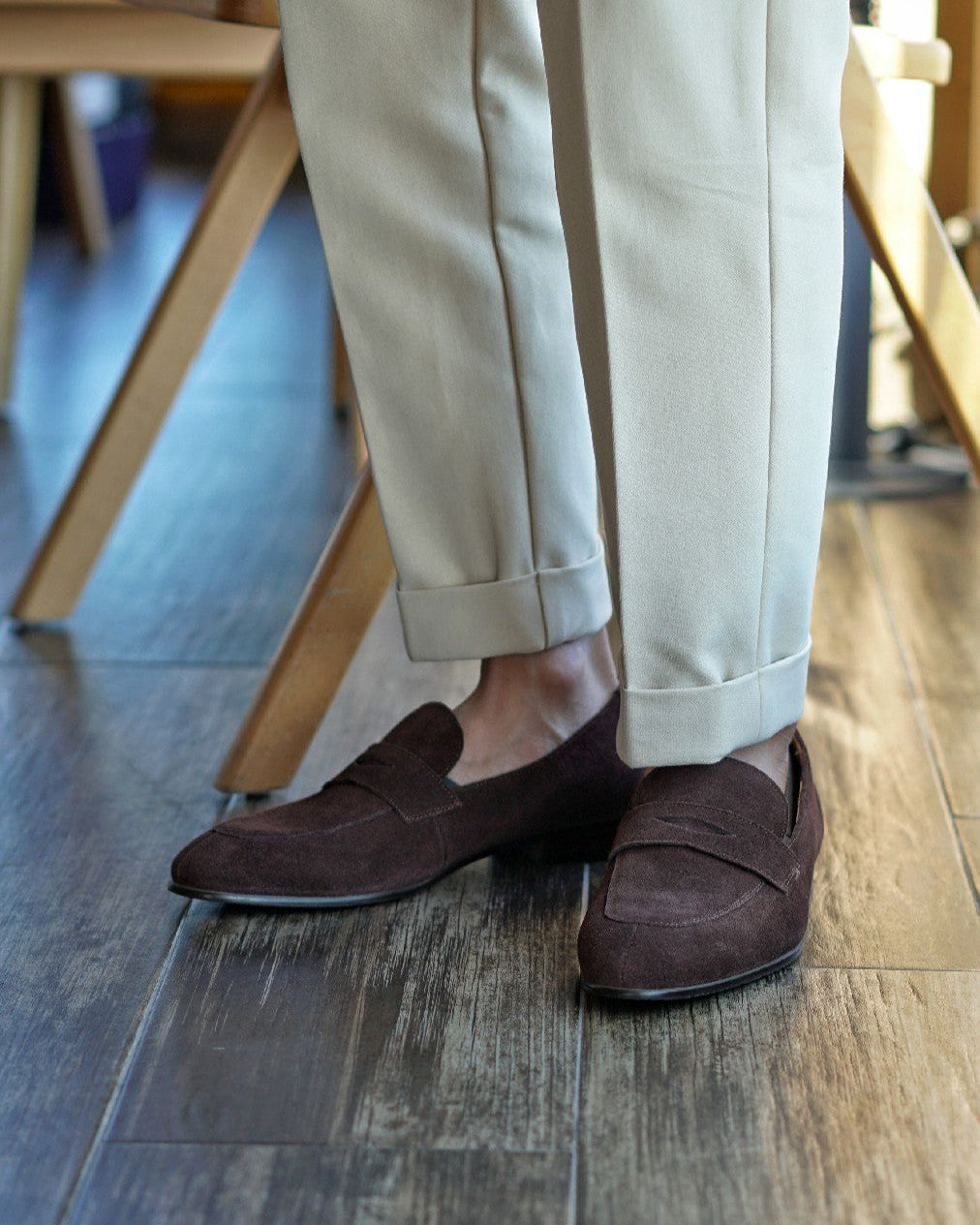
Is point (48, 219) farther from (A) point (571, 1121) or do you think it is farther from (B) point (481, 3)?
(A) point (571, 1121)

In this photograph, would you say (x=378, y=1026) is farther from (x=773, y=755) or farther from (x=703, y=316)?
(x=703, y=316)

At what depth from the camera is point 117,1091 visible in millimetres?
591

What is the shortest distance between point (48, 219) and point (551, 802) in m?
2.76

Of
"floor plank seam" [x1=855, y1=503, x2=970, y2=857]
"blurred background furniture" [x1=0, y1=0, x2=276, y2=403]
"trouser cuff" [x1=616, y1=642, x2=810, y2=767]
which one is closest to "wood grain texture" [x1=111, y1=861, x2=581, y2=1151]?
"trouser cuff" [x1=616, y1=642, x2=810, y2=767]

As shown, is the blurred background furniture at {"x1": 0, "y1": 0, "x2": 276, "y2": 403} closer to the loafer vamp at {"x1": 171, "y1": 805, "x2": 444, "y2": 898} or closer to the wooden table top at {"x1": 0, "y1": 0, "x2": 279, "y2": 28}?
the wooden table top at {"x1": 0, "y1": 0, "x2": 279, "y2": 28}

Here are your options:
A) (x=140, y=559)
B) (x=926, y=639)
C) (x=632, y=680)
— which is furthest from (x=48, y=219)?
(x=632, y=680)

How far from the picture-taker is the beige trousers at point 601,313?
579 mm

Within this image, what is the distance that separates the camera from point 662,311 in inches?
23.6

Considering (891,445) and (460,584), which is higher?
(460,584)

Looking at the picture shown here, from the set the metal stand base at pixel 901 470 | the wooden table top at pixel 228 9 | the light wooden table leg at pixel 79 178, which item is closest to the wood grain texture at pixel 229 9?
the wooden table top at pixel 228 9

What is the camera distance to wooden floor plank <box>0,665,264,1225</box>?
0.58 m

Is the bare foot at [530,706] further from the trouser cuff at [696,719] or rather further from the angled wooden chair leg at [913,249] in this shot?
the angled wooden chair leg at [913,249]

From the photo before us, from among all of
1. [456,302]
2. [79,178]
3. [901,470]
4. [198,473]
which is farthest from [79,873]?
[79,178]

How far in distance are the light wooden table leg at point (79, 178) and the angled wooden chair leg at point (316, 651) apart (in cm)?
198
